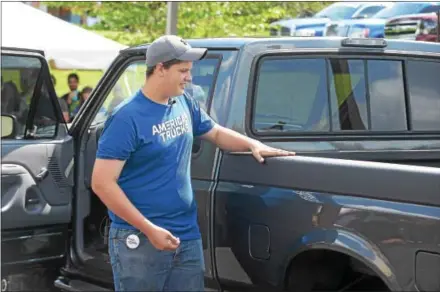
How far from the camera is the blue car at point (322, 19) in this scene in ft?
52.0

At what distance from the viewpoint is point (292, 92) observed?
3.70 meters

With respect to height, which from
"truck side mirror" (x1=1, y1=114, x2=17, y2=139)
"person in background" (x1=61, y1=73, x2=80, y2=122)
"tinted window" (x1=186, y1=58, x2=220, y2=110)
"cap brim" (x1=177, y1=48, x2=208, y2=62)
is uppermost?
"cap brim" (x1=177, y1=48, x2=208, y2=62)

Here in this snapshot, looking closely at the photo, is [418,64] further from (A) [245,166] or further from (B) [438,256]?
(B) [438,256]

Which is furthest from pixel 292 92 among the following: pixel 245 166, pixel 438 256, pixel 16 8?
pixel 16 8

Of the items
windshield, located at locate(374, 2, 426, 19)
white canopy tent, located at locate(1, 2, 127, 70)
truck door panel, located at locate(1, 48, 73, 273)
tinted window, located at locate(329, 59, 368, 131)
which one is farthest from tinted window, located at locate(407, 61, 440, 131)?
windshield, located at locate(374, 2, 426, 19)

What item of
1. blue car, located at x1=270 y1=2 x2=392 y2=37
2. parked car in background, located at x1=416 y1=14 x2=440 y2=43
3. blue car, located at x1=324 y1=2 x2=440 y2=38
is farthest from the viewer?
blue car, located at x1=270 y1=2 x2=392 y2=37

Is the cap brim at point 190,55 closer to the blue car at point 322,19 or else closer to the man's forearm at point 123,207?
the man's forearm at point 123,207

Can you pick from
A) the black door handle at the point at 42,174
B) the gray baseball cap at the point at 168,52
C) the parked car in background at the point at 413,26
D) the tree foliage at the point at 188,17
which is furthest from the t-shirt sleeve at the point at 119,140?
the tree foliage at the point at 188,17

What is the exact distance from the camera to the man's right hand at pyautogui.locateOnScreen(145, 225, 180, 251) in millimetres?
2906

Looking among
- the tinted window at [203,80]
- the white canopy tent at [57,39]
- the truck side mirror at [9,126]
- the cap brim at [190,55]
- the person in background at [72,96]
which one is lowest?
the person in background at [72,96]

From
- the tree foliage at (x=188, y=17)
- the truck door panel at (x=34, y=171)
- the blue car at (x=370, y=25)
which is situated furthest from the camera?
the blue car at (x=370, y=25)

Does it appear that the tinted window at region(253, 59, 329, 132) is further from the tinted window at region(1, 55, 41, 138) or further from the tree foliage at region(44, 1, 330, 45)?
the tree foliage at region(44, 1, 330, 45)

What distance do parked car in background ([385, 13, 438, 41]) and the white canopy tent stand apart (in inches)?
175

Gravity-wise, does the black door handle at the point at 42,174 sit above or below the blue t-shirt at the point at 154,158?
below
